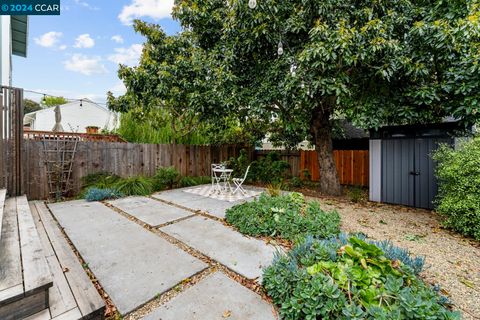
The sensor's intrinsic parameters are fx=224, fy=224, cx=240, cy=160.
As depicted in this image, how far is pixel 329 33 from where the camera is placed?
12.3 feet

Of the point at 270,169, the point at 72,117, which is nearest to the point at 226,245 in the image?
the point at 270,169

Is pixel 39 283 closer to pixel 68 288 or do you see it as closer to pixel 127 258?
pixel 68 288

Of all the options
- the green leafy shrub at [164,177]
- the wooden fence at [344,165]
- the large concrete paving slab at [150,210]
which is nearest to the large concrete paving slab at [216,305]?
the large concrete paving slab at [150,210]

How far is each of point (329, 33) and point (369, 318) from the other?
3991 mm

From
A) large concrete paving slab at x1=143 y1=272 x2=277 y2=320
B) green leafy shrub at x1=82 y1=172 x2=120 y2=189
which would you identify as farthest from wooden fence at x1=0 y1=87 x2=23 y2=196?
large concrete paving slab at x1=143 y1=272 x2=277 y2=320

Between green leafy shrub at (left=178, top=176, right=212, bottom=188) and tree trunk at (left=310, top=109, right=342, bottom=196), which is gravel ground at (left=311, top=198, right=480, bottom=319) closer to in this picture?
tree trunk at (left=310, top=109, right=342, bottom=196)

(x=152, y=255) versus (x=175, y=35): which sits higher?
(x=175, y=35)

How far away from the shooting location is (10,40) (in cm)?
639

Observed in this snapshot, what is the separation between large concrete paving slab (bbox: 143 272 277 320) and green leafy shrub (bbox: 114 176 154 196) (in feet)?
14.1

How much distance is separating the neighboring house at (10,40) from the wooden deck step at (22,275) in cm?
459

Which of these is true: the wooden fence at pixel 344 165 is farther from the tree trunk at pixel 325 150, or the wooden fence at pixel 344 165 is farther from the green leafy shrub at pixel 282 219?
A: the green leafy shrub at pixel 282 219

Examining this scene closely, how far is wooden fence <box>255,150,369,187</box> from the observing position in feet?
23.7

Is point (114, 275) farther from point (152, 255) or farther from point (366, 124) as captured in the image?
point (366, 124)

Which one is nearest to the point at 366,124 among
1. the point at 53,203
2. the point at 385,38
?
the point at 385,38
